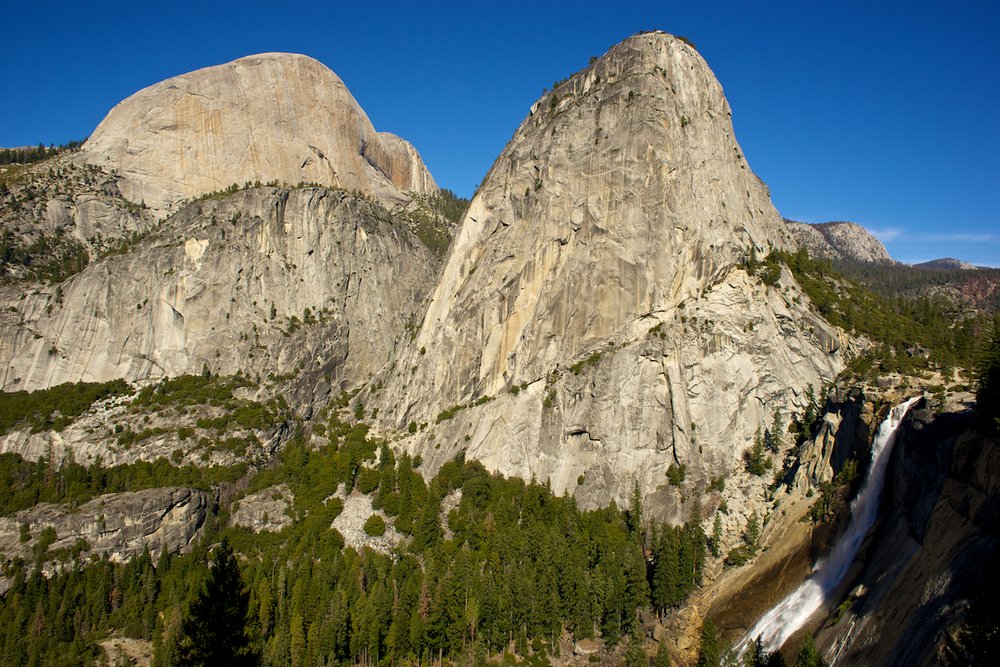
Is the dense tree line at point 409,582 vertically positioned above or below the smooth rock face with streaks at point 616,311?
below

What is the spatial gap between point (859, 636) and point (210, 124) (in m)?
117

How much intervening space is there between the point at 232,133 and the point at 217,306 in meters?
39.6

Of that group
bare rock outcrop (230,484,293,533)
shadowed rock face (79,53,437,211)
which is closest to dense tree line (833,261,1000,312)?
shadowed rock face (79,53,437,211)

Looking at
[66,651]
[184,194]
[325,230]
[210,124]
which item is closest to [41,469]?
[66,651]

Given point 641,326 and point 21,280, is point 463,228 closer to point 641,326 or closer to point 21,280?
point 641,326

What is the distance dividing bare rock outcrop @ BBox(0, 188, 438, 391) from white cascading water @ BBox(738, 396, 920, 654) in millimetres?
64646

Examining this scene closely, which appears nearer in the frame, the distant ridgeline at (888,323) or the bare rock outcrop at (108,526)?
the distant ridgeline at (888,323)

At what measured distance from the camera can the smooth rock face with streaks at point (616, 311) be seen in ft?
225

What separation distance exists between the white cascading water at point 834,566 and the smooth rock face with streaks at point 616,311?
16456mm

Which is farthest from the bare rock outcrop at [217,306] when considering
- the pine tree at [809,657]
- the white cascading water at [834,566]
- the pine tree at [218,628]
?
the pine tree at [809,657]

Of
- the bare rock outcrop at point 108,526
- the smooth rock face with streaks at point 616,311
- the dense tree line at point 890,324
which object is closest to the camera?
the dense tree line at point 890,324

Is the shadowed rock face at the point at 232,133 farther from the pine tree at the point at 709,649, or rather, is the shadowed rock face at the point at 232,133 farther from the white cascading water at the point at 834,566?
the white cascading water at the point at 834,566

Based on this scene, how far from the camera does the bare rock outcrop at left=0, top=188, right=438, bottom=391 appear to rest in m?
88.9

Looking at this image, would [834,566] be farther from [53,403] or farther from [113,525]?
[53,403]
